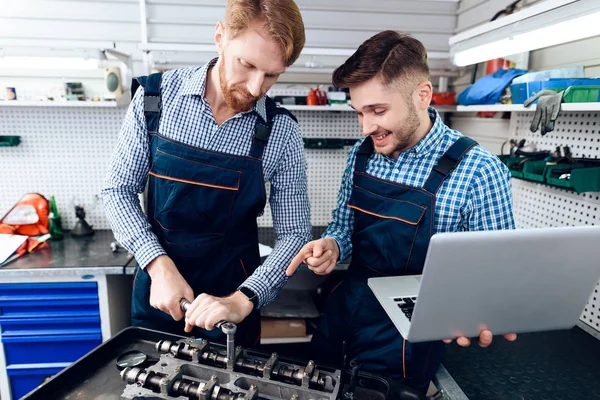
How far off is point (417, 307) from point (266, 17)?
83 centimetres

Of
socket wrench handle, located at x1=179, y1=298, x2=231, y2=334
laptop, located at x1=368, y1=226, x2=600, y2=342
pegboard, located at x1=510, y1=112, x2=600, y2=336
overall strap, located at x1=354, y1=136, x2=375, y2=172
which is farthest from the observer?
pegboard, located at x1=510, y1=112, x2=600, y2=336

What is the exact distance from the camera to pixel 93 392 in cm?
90

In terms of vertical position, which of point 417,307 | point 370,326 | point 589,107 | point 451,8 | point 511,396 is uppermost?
point 451,8

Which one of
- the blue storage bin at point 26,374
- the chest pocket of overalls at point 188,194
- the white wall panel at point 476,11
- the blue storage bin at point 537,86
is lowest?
the blue storage bin at point 26,374

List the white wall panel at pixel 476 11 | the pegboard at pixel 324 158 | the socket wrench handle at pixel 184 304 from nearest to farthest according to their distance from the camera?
the socket wrench handle at pixel 184 304 < the white wall panel at pixel 476 11 < the pegboard at pixel 324 158

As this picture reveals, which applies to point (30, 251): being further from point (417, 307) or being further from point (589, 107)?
point (589, 107)

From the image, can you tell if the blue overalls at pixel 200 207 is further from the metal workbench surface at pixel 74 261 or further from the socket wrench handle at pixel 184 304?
the metal workbench surface at pixel 74 261

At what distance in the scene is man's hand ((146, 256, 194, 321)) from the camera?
108 centimetres

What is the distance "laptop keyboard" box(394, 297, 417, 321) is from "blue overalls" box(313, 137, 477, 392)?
0.24m

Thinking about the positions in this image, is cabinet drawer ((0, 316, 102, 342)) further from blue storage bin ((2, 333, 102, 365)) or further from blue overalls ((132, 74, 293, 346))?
blue overalls ((132, 74, 293, 346))

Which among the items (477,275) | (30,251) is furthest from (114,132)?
(477,275)

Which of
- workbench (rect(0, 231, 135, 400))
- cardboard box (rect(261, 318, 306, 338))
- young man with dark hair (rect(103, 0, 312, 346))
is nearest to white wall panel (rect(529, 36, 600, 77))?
young man with dark hair (rect(103, 0, 312, 346))

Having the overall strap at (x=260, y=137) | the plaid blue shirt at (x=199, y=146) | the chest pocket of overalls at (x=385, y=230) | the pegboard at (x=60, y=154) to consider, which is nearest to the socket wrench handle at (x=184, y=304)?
the plaid blue shirt at (x=199, y=146)

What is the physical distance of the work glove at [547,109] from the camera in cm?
137
